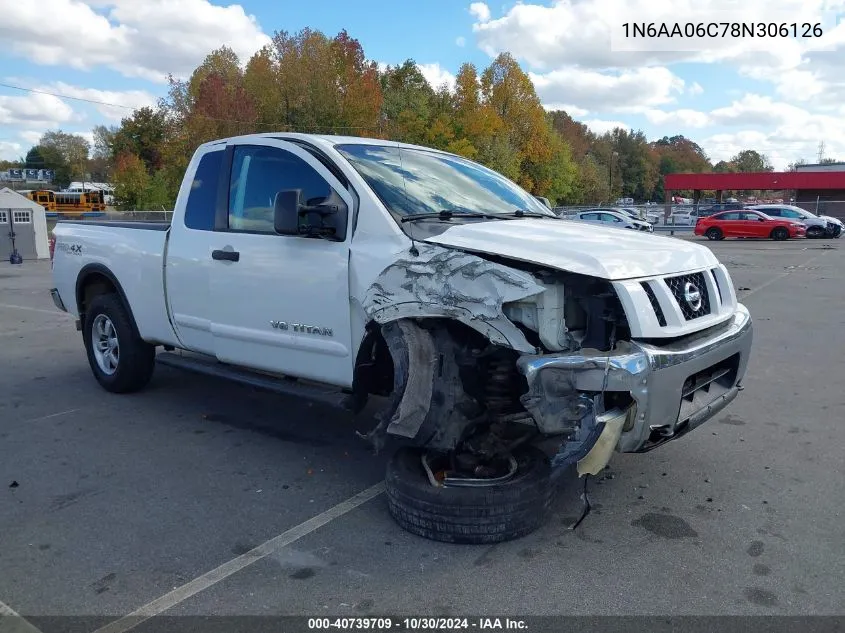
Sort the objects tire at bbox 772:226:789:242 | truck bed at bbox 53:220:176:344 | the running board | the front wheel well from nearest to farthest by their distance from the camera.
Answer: the front wheel well < the running board < truck bed at bbox 53:220:176:344 < tire at bbox 772:226:789:242

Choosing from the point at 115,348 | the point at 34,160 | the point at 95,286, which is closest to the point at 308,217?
→ the point at 115,348

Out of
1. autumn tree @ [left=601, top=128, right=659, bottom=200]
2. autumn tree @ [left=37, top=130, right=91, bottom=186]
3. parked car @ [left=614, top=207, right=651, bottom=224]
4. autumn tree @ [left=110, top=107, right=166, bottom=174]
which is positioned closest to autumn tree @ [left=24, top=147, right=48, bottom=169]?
autumn tree @ [left=37, top=130, right=91, bottom=186]

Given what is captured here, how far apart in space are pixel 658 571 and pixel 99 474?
3.36 m

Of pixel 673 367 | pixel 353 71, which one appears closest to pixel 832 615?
pixel 673 367

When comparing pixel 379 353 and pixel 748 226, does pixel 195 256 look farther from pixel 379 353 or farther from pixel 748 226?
pixel 748 226

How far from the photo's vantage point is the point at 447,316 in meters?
3.31

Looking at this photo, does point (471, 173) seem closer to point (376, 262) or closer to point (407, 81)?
point (376, 262)

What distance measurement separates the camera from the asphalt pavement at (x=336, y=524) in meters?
2.95

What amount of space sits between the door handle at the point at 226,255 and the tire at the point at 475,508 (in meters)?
1.92

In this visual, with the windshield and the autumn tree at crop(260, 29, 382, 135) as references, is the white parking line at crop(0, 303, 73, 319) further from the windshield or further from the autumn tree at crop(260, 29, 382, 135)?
the autumn tree at crop(260, 29, 382, 135)

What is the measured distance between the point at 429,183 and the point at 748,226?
30.3m

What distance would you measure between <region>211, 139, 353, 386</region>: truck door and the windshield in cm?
25

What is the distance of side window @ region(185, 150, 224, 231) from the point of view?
4.95 m

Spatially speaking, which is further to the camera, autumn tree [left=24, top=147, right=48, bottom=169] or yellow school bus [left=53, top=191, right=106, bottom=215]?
autumn tree [left=24, top=147, right=48, bottom=169]
